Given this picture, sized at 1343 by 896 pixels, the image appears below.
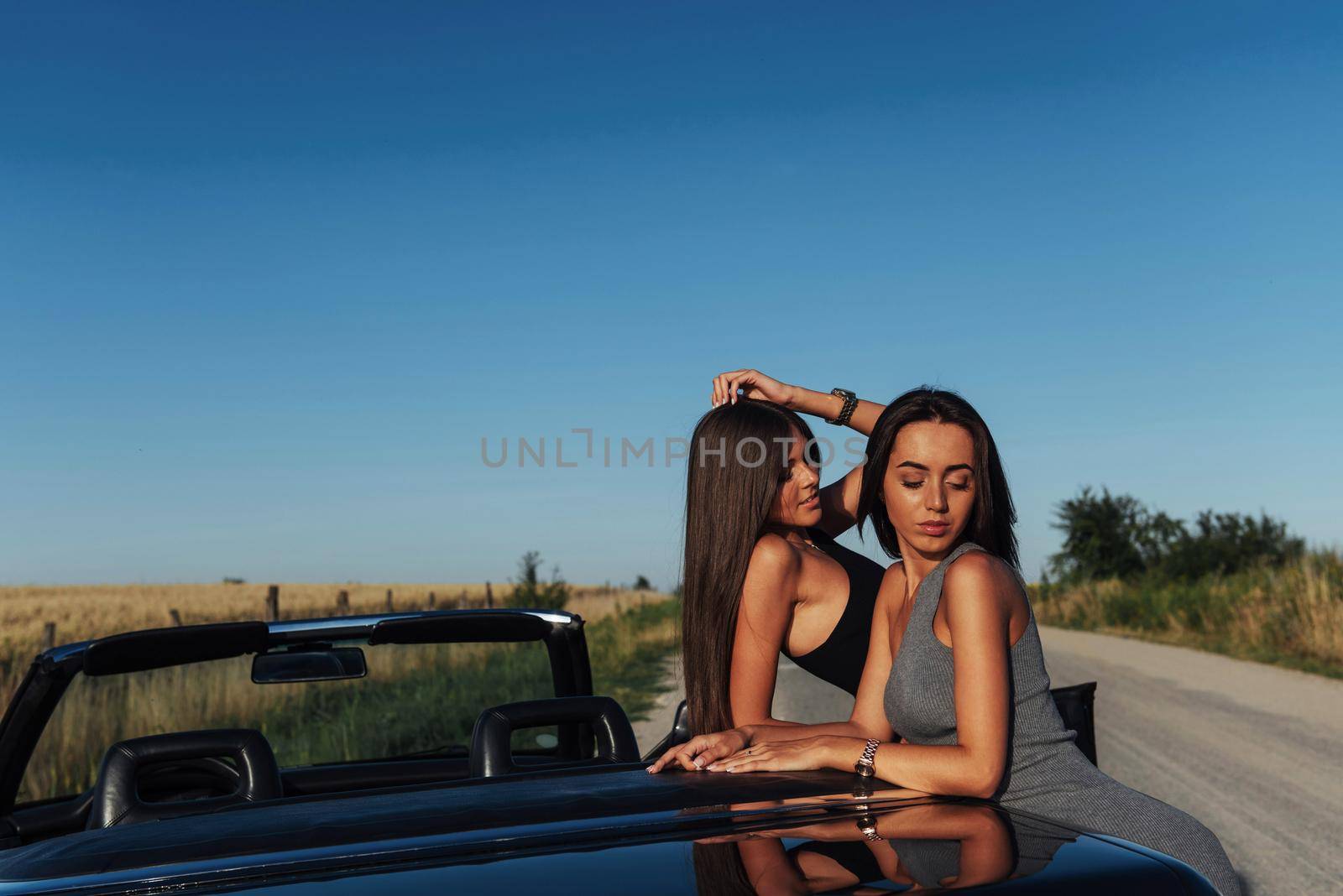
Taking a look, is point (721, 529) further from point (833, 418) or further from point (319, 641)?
point (319, 641)

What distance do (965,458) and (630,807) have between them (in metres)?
1.26

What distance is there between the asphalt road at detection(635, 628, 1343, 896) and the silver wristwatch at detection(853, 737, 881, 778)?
4.20 meters

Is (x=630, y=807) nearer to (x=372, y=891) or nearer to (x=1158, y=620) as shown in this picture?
(x=372, y=891)

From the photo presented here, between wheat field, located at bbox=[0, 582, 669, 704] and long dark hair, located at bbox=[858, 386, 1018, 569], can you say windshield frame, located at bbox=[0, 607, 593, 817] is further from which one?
wheat field, located at bbox=[0, 582, 669, 704]

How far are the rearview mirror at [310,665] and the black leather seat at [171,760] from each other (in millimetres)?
543

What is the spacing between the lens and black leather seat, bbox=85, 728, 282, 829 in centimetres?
295

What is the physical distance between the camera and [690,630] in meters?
3.46

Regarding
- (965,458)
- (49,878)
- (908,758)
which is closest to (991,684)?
(908,758)

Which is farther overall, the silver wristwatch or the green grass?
the green grass

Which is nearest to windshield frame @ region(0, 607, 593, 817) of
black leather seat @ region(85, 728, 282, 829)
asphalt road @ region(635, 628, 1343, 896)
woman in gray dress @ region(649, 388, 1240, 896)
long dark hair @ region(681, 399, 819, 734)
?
black leather seat @ region(85, 728, 282, 829)

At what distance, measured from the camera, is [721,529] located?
348 centimetres

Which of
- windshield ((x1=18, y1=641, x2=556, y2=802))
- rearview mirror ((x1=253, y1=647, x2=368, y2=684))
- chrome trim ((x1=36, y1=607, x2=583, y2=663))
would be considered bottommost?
windshield ((x1=18, y1=641, x2=556, y2=802))

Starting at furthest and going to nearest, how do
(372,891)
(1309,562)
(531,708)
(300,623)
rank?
1. (1309,562)
2. (300,623)
3. (531,708)
4. (372,891)

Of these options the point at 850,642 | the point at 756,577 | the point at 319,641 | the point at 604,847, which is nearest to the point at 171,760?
the point at 319,641
